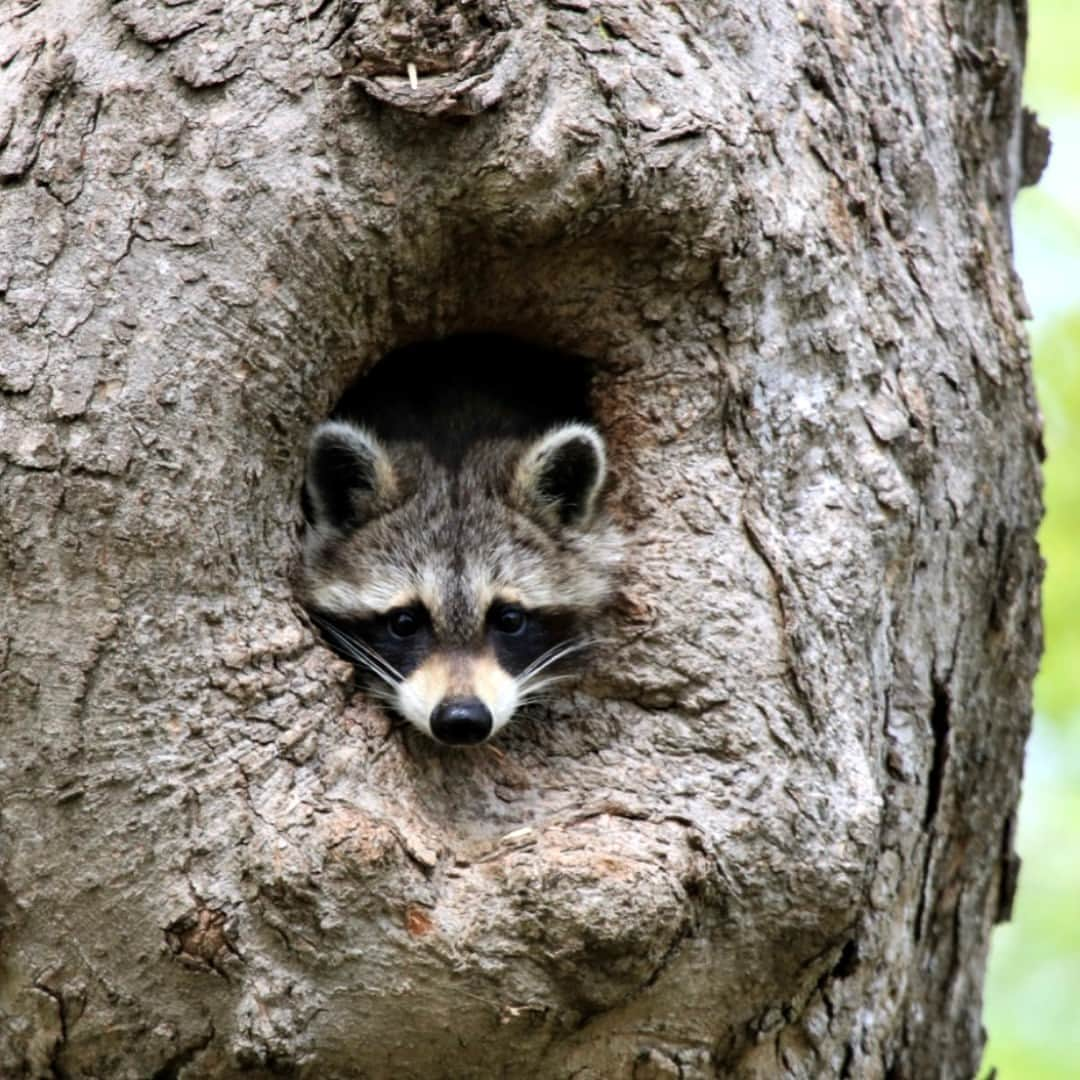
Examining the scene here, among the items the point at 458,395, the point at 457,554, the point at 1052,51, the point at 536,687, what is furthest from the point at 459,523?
the point at 1052,51

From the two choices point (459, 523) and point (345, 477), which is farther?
point (459, 523)

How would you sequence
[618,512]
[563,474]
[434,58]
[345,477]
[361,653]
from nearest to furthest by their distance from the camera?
[434,58], [618,512], [361,653], [563,474], [345,477]

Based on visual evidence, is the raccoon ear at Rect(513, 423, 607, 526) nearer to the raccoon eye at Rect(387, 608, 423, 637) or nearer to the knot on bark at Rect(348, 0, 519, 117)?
the raccoon eye at Rect(387, 608, 423, 637)

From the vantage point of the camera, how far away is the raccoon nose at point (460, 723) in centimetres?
532

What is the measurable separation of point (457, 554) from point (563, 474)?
541 mm

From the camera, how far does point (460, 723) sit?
5344mm

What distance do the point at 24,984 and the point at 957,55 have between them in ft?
14.4

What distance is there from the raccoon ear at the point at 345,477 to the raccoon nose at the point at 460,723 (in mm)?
1185

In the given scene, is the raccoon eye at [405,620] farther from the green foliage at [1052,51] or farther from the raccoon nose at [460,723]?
the green foliage at [1052,51]

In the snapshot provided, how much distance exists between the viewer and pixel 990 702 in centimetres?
591

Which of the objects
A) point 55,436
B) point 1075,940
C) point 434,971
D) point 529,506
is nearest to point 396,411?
point 529,506

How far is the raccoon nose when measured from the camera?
532 cm

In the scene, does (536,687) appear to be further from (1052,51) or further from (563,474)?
(1052,51)

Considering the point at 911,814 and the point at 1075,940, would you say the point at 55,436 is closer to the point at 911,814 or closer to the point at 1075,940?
the point at 911,814
